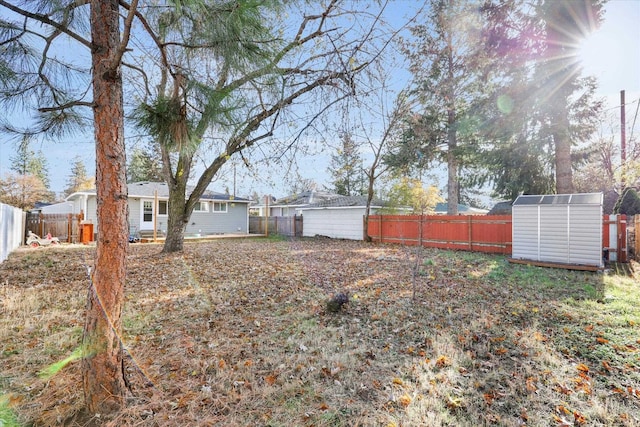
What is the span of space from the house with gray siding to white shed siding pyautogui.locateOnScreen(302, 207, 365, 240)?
4.61 meters

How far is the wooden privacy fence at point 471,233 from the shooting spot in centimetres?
827

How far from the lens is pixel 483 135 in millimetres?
12750

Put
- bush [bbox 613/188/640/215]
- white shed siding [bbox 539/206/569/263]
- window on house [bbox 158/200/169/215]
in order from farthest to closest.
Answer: window on house [bbox 158/200/169/215], bush [bbox 613/188/640/215], white shed siding [bbox 539/206/569/263]

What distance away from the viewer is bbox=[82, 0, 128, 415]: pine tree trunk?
2.12m

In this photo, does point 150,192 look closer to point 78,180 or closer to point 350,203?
point 350,203

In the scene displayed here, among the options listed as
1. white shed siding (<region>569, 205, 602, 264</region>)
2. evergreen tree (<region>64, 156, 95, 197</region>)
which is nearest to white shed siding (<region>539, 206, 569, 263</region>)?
white shed siding (<region>569, 205, 602, 264</region>)

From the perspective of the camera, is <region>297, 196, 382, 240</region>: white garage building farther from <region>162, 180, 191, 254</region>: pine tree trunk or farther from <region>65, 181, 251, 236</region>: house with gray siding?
<region>162, 180, 191, 254</region>: pine tree trunk

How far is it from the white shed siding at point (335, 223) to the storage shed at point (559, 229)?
27.3ft

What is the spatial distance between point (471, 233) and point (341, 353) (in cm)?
991

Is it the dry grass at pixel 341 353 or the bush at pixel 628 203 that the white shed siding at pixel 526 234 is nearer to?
the dry grass at pixel 341 353

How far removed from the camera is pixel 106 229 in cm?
213

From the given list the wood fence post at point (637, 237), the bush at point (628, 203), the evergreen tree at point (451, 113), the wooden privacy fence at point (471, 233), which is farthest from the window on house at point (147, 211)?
the bush at point (628, 203)

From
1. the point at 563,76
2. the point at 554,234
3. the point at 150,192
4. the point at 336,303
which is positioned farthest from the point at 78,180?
the point at 563,76

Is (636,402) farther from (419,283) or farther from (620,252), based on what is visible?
(620,252)
